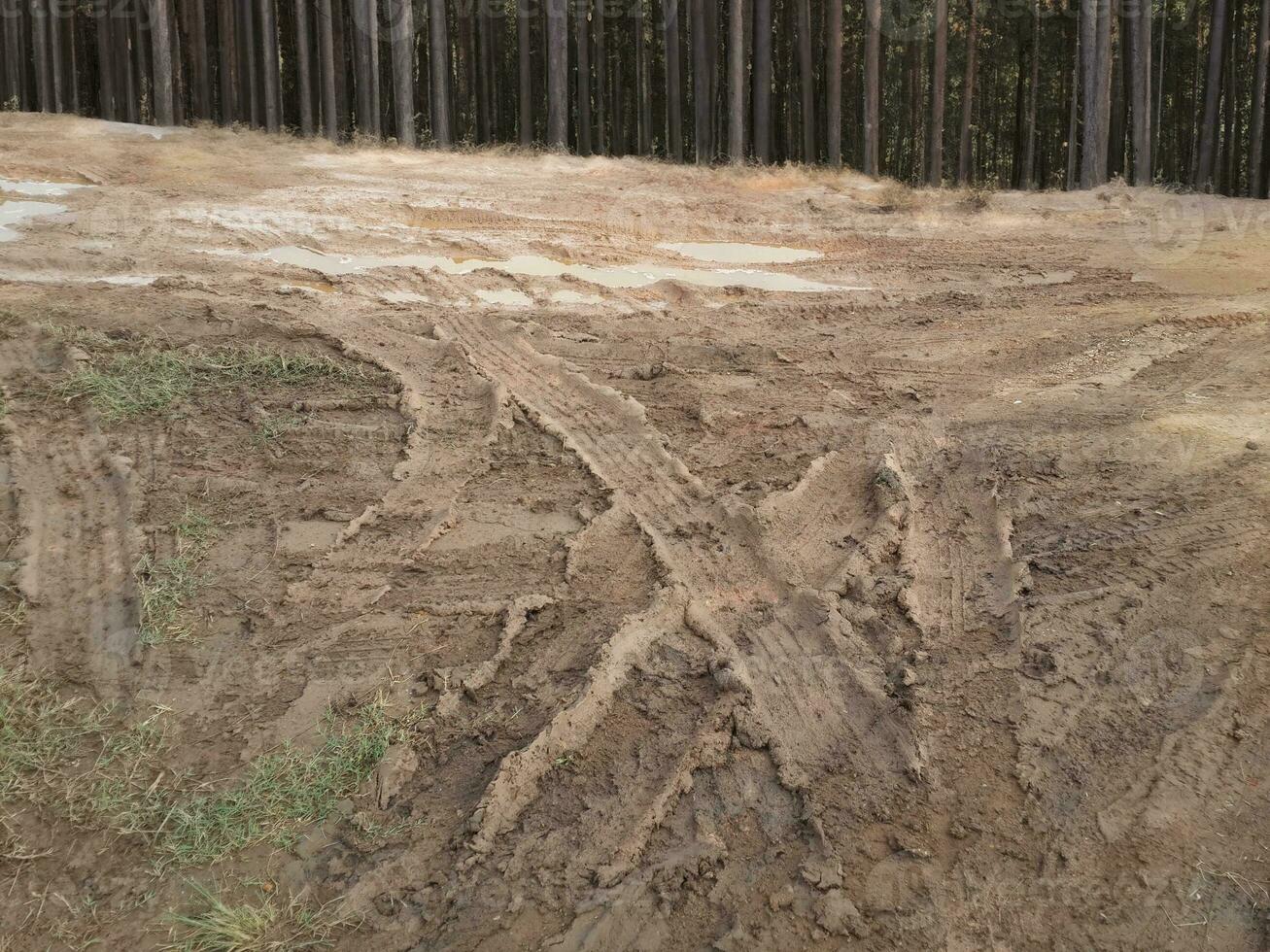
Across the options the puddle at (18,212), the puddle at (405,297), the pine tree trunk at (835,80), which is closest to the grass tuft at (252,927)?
the puddle at (405,297)

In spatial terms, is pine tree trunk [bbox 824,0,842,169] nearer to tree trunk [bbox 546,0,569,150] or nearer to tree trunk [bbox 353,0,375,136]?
tree trunk [bbox 546,0,569,150]

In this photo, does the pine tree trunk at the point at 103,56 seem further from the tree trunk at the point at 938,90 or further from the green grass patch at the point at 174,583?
the green grass patch at the point at 174,583

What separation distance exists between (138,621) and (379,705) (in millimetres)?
1073

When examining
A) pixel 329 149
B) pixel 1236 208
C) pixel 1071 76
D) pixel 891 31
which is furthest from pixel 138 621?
pixel 1071 76

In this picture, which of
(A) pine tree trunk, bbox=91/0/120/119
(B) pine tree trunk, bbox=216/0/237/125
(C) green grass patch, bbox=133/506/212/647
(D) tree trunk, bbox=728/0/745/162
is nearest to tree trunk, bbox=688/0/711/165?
(D) tree trunk, bbox=728/0/745/162

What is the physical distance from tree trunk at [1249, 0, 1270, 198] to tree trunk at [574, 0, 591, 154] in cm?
1038

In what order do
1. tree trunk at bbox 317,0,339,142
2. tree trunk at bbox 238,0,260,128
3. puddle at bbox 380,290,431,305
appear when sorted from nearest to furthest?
puddle at bbox 380,290,431,305, tree trunk at bbox 317,0,339,142, tree trunk at bbox 238,0,260,128

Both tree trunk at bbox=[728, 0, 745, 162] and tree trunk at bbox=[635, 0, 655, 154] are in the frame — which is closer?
tree trunk at bbox=[728, 0, 745, 162]

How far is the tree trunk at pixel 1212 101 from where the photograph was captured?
1574cm

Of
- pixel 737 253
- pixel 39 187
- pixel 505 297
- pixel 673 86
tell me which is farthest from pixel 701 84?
pixel 39 187

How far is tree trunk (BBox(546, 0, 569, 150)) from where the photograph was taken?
14.2 meters

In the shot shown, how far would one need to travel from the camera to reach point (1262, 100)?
16.0 metres

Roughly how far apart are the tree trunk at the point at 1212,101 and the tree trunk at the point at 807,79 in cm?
600

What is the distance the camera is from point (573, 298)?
24.7ft
